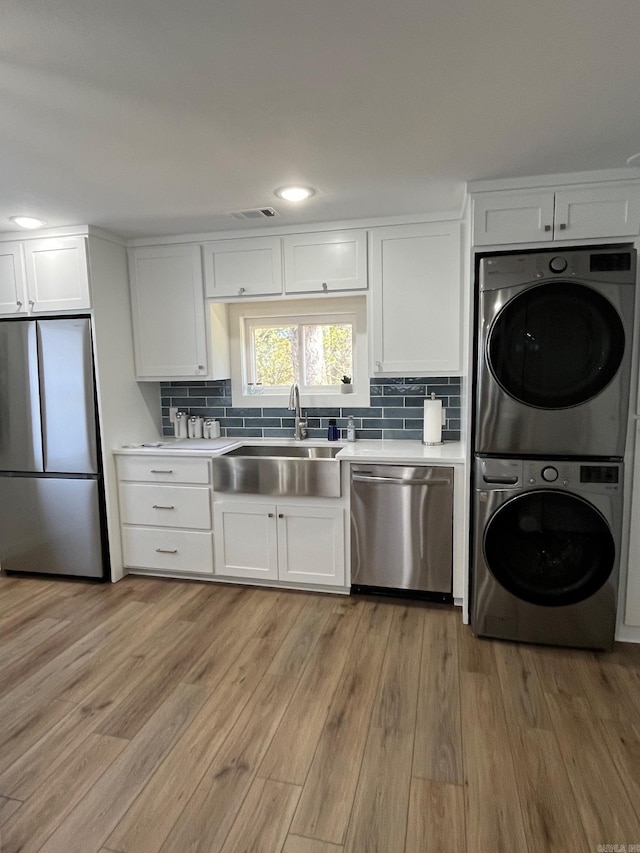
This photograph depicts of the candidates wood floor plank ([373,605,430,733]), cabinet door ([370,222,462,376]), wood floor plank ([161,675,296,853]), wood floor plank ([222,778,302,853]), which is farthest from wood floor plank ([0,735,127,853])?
cabinet door ([370,222,462,376])

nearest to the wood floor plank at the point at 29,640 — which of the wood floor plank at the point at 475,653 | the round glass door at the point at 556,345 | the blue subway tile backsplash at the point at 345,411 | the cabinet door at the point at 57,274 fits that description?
the blue subway tile backsplash at the point at 345,411

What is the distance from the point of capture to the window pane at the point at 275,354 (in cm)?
356

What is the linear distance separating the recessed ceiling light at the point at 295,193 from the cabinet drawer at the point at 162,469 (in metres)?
1.60

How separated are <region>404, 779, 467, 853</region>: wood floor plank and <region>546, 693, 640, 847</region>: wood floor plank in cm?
37

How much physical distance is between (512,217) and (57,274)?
266cm

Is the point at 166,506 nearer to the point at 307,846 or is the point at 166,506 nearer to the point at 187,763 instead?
the point at 187,763

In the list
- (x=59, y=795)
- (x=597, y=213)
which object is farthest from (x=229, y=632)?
(x=597, y=213)

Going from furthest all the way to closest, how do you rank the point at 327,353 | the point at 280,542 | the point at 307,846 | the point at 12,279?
the point at 327,353, the point at 12,279, the point at 280,542, the point at 307,846

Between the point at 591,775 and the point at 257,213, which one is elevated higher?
the point at 257,213

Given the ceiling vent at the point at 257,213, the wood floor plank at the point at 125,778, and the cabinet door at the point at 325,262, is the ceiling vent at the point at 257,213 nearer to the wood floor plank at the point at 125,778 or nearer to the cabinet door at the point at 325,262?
the cabinet door at the point at 325,262

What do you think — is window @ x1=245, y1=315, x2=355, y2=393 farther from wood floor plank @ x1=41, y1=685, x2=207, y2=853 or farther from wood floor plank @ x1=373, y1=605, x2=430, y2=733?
wood floor plank @ x1=41, y1=685, x2=207, y2=853

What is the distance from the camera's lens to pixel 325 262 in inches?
118

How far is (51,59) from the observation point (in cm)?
135

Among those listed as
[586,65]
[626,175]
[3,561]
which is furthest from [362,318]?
[3,561]
